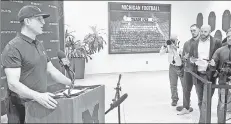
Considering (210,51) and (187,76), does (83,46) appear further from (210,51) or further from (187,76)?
(210,51)

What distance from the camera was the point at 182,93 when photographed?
1783mm

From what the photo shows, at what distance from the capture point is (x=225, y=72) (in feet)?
3.98

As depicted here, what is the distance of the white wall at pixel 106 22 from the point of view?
1.43 m

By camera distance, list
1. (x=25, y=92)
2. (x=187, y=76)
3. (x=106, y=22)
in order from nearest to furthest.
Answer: (x=25, y=92) → (x=187, y=76) → (x=106, y=22)

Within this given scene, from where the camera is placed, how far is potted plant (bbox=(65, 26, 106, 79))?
1.83m

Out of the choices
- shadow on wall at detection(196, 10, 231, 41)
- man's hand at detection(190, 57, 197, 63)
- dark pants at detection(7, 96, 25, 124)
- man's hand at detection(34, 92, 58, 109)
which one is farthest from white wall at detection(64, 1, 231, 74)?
man's hand at detection(34, 92, 58, 109)

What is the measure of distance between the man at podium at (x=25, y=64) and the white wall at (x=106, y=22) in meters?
0.73

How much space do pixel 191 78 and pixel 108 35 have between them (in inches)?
28.9

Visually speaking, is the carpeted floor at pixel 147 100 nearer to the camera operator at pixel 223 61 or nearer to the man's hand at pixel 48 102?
the camera operator at pixel 223 61

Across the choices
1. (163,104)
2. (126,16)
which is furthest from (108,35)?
(163,104)

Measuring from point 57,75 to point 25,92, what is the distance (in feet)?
0.82

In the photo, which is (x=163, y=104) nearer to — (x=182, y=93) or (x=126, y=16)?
(x=182, y=93)

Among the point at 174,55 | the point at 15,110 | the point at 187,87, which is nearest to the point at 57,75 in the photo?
the point at 15,110

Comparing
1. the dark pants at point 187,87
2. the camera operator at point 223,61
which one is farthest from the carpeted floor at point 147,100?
the camera operator at point 223,61
